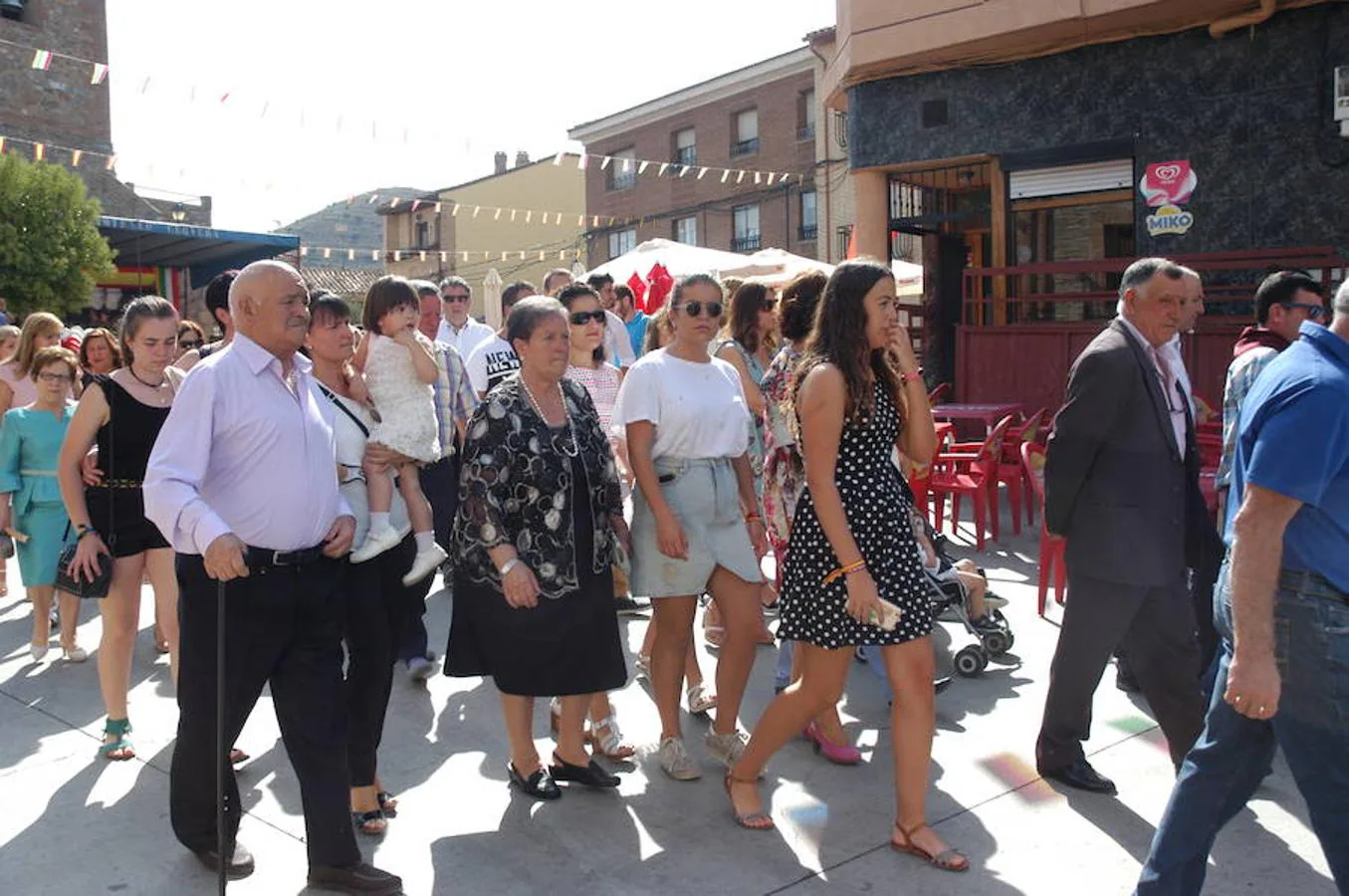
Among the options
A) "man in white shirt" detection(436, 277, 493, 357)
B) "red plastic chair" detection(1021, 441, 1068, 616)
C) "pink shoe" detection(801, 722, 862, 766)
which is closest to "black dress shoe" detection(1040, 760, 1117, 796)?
"pink shoe" detection(801, 722, 862, 766)

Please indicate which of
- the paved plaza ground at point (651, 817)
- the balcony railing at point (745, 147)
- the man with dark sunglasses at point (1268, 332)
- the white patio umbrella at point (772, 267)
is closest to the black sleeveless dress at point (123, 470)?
the paved plaza ground at point (651, 817)

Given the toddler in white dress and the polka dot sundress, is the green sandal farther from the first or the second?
the polka dot sundress

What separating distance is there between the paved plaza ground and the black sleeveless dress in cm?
88

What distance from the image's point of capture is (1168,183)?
38.8ft

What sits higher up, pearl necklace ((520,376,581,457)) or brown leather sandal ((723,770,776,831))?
pearl necklace ((520,376,581,457))

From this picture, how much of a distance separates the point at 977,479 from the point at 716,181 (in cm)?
2598

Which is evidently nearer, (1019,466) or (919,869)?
(919,869)

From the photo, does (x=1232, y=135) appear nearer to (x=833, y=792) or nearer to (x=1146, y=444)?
(x=1146, y=444)

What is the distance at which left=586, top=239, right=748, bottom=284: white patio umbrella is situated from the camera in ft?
44.0

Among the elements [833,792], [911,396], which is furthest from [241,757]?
[911,396]

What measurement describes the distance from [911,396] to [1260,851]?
1784mm

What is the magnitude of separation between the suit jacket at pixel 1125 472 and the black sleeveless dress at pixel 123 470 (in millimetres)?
3499

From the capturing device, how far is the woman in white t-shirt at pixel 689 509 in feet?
14.0

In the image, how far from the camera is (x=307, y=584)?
139 inches
